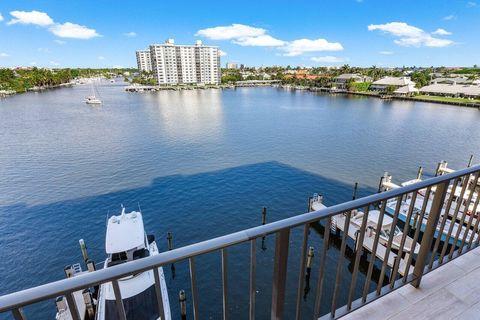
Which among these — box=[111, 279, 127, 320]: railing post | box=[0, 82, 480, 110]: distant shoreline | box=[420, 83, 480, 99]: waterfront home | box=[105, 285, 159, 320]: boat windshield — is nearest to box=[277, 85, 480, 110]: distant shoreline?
box=[0, 82, 480, 110]: distant shoreline

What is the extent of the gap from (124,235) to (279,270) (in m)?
9.83

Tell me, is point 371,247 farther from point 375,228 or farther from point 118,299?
point 118,299

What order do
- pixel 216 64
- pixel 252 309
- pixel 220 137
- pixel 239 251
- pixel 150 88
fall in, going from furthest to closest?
1. pixel 216 64
2. pixel 150 88
3. pixel 220 137
4. pixel 239 251
5. pixel 252 309

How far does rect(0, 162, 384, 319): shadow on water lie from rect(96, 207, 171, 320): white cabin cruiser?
229cm

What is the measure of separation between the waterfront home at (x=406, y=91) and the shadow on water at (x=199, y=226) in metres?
75.2

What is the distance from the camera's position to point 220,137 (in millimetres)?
33094

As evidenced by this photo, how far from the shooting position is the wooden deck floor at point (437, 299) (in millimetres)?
2436

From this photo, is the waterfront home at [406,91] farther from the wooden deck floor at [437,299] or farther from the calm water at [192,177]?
the wooden deck floor at [437,299]

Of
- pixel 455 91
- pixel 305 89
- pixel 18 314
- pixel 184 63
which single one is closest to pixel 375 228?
pixel 18 314

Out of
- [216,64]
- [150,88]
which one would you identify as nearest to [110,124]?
[150,88]

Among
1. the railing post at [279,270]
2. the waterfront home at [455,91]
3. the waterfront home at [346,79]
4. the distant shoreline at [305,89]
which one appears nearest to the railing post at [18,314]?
the railing post at [279,270]

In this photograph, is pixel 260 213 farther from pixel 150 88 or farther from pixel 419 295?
pixel 150 88

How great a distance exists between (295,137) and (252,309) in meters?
32.4

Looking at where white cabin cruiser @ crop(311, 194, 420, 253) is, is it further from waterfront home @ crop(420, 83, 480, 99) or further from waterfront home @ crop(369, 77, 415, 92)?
waterfront home @ crop(369, 77, 415, 92)
